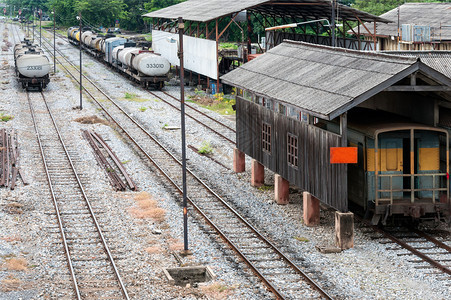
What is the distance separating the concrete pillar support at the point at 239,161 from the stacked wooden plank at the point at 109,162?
433cm

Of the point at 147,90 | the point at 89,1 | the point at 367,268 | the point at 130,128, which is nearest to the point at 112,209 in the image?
the point at 367,268

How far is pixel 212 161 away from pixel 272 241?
38.6 ft

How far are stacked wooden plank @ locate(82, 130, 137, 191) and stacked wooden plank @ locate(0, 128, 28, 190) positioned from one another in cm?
336

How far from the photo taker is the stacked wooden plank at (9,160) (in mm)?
27062

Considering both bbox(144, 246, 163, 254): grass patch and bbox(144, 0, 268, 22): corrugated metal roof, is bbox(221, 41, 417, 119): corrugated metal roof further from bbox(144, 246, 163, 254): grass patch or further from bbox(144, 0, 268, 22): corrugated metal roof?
bbox(144, 0, 268, 22): corrugated metal roof

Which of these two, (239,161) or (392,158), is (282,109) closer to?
(392,158)

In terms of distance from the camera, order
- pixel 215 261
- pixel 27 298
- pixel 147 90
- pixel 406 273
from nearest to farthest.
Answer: pixel 27 298 < pixel 406 273 < pixel 215 261 < pixel 147 90

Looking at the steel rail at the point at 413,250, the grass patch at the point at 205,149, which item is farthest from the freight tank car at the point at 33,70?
the steel rail at the point at 413,250

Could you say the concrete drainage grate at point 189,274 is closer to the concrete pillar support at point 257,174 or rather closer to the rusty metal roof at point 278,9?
the concrete pillar support at point 257,174

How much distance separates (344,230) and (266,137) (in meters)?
6.60

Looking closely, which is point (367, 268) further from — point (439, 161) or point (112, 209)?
point (112, 209)

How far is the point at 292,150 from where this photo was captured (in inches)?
878

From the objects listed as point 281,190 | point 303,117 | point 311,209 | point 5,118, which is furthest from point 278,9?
point 311,209

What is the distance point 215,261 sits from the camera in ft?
59.9
